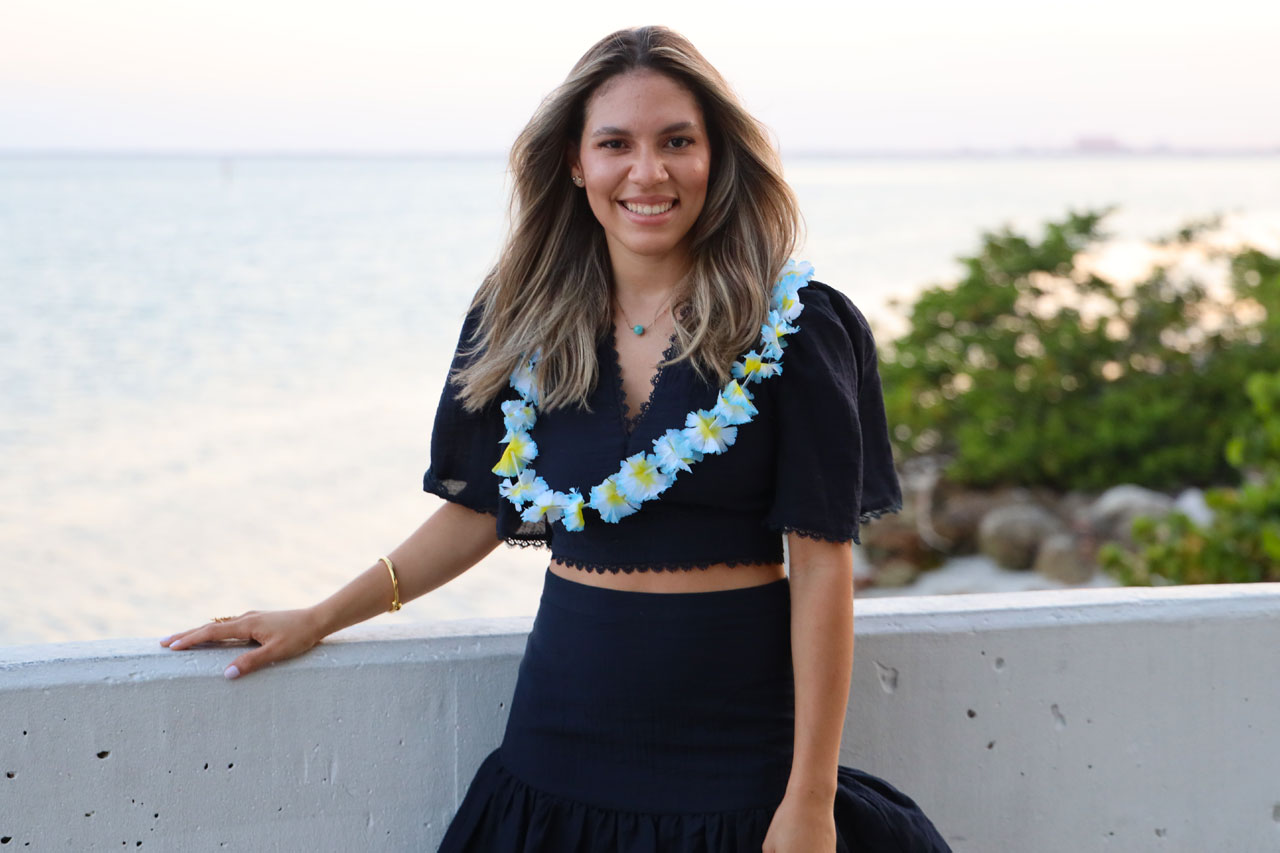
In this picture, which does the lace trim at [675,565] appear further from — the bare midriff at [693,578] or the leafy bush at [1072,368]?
the leafy bush at [1072,368]

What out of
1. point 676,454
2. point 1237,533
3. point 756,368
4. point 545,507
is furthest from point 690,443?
point 1237,533

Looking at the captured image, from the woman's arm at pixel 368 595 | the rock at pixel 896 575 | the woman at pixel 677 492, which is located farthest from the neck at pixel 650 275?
the rock at pixel 896 575

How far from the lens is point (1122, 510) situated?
26.0ft

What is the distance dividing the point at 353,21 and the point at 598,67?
1110 inches

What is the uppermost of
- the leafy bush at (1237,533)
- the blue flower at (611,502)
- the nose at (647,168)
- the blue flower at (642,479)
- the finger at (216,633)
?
the nose at (647,168)

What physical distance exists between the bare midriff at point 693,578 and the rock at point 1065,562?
6.40m

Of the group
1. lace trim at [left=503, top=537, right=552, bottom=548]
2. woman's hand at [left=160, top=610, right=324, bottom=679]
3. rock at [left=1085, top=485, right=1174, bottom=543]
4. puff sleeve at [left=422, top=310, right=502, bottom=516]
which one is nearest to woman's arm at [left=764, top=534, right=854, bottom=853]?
lace trim at [left=503, top=537, right=552, bottom=548]

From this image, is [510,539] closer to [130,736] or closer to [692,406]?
[692,406]

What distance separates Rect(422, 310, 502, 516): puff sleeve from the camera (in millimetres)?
2062

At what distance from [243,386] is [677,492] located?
16.4 m

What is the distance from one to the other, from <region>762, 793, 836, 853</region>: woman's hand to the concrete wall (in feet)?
1.66

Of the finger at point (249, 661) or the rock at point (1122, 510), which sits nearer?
the finger at point (249, 661)

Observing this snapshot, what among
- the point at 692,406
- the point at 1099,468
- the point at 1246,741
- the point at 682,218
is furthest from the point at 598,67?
the point at 1099,468

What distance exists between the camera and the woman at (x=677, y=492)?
1.74 m
